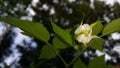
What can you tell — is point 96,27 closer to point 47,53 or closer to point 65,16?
point 47,53

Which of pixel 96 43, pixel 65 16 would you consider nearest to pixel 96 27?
pixel 96 43

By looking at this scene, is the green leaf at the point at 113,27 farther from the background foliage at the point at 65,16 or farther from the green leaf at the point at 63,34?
the background foliage at the point at 65,16

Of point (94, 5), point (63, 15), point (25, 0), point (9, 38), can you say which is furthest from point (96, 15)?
point (25, 0)

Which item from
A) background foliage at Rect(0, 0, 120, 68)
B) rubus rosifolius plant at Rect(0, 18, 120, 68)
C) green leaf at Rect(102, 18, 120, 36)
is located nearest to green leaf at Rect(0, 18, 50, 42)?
rubus rosifolius plant at Rect(0, 18, 120, 68)

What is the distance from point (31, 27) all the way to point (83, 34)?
0.09 metres

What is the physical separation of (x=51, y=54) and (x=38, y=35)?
0.22 feet

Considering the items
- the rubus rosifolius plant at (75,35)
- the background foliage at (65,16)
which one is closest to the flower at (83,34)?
the rubus rosifolius plant at (75,35)

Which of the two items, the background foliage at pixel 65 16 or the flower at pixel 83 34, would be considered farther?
the background foliage at pixel 65 16

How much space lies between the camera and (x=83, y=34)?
2.14 ft

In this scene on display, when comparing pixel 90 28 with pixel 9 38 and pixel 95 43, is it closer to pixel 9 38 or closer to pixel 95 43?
pixel 95 43

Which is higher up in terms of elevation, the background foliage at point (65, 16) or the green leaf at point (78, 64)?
the background foliage at point (65, 16)

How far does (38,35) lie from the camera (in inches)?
25.8

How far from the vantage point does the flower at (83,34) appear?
635 mm

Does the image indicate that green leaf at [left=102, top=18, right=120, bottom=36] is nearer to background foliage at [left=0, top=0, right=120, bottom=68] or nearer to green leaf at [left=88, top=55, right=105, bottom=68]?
green leaf at [left=88, top=55, right=105, bottom=68]
